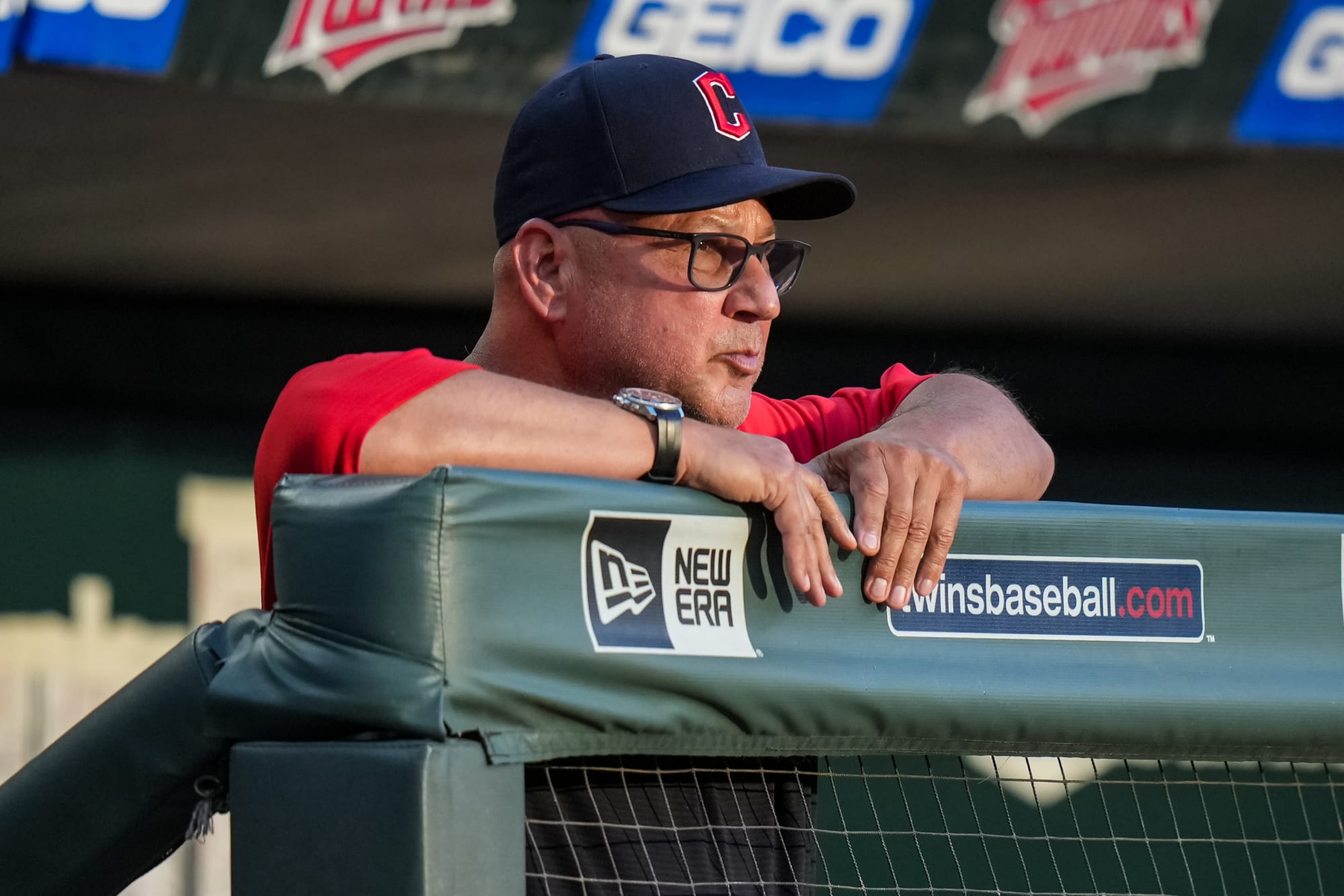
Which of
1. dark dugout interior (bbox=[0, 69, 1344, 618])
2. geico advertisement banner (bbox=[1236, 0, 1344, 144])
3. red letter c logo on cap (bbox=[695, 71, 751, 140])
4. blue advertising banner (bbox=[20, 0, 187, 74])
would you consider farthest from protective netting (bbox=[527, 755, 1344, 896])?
blue advertising banner (bbox=[20, 0, 187, 74])

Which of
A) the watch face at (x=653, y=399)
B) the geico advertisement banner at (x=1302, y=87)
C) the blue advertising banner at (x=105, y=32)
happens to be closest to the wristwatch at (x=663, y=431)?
the watch face at (x=653, y=399)

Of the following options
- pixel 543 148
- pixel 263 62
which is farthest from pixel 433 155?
pixel 543 148

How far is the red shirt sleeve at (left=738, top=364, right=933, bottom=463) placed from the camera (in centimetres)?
208

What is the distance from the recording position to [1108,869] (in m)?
5.23

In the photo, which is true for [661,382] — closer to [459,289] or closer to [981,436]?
[981,436]

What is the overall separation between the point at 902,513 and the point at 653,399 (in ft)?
0.88

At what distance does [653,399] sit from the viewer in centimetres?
154

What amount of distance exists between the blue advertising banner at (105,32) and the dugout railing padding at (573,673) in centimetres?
248

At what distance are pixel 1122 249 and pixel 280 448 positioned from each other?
3.81 metres

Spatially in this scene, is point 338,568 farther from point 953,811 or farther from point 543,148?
point 953,811

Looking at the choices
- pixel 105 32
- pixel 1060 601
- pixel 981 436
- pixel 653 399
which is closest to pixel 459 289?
pixel 105 32

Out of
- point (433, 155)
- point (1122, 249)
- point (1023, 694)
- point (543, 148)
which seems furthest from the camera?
point (1122, 249)

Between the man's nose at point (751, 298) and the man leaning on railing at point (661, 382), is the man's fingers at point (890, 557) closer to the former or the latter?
the man leaning on railing at point (661, 382)

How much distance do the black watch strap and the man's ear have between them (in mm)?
472
